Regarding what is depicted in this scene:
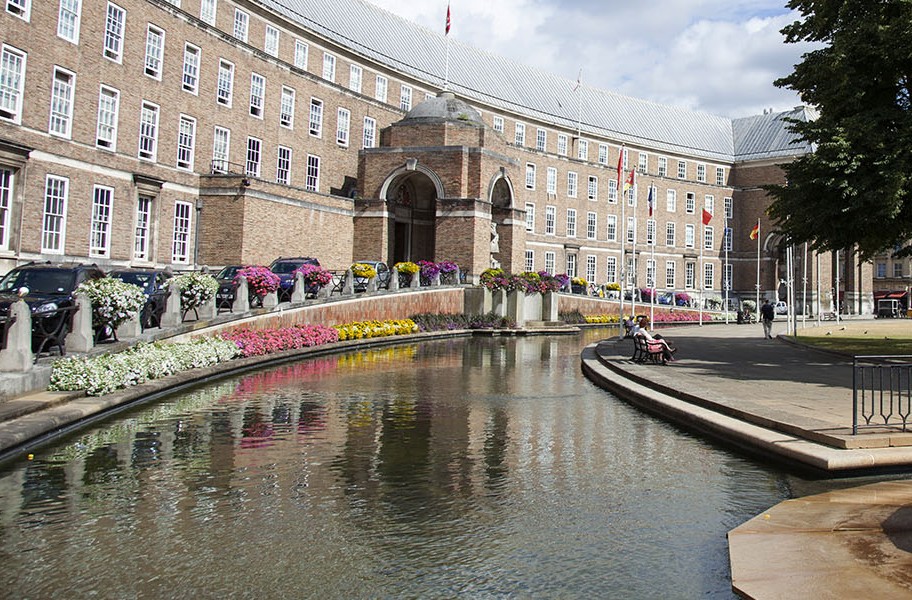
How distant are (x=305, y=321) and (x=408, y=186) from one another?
2233cm

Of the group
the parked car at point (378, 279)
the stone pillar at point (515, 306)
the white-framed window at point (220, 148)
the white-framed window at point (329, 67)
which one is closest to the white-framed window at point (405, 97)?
the white-framed window at point (329, 67)

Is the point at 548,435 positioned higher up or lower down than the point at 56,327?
lower down

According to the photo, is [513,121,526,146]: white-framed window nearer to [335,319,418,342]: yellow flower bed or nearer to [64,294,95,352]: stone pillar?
[335,319,418,342]: yellow flower bed

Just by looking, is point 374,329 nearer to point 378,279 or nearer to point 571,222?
point 378,279

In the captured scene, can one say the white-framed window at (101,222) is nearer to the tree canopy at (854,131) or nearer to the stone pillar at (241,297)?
the stone pillar at (241,297)

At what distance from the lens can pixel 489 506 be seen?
24.6ft

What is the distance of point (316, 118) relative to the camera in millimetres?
46906

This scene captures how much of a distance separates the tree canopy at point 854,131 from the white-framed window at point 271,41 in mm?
30698

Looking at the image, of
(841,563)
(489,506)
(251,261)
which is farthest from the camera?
(251,261)

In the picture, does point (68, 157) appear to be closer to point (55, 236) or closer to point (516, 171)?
point (55, 236)

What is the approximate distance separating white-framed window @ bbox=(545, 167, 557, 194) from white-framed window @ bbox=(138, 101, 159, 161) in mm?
40522

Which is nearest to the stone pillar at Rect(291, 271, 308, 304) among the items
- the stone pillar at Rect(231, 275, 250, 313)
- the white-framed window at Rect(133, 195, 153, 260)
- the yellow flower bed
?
the yellow flower bed

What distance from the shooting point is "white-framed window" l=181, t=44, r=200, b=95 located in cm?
3616

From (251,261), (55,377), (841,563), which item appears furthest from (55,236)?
(841,563)
